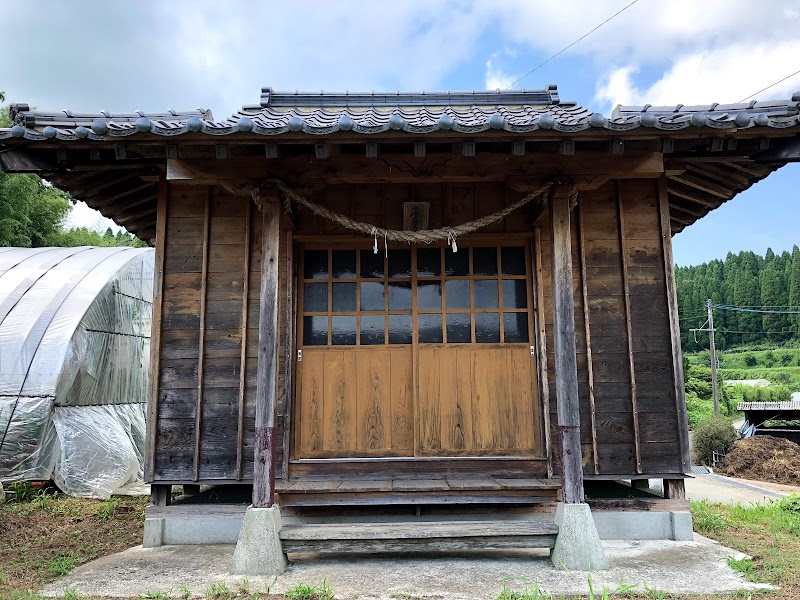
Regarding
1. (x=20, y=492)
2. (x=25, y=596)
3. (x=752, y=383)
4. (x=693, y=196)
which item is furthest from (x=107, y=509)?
(x=752, y=383)

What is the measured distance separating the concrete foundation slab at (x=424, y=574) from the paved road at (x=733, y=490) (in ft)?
17.8

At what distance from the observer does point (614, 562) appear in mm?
4109

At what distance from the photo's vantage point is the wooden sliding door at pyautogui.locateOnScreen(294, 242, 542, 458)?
512cm

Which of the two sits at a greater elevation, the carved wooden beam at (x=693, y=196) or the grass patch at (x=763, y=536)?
the carved wooden beam at (x=693, y=196)

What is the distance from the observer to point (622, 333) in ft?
16.6

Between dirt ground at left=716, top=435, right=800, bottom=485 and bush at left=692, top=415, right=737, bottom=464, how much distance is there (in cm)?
39

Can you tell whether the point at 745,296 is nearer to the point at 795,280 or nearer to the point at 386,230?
the point at 795,280

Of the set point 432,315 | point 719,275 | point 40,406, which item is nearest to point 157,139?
point 432,315

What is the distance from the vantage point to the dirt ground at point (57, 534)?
13.6 feet

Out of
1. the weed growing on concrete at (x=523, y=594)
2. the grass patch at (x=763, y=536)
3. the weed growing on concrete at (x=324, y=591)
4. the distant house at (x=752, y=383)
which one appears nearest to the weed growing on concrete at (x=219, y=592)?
the weed growing on concrete at (x=324, y=591)

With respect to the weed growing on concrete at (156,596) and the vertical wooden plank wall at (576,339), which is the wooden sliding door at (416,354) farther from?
the weed growing on concrete at (156,596)

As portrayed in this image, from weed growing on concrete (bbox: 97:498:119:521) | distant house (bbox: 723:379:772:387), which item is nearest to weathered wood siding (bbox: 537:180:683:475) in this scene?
weed growing on concrete (bbox: 97:498:119:521)

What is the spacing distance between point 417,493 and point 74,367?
6356 mm

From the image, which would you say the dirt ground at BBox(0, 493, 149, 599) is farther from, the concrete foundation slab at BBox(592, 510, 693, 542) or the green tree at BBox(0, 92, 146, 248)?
the green tree at BBox(0, 92, 146, 248)
